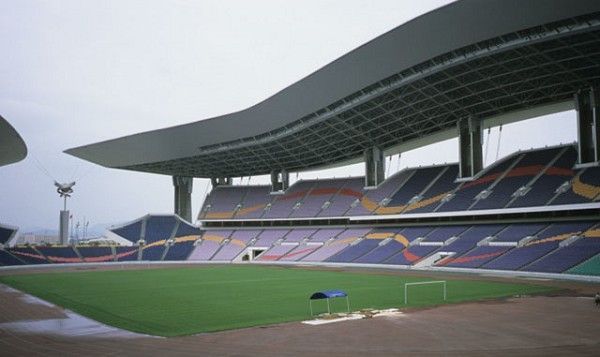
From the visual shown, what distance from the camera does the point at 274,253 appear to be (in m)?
67.5

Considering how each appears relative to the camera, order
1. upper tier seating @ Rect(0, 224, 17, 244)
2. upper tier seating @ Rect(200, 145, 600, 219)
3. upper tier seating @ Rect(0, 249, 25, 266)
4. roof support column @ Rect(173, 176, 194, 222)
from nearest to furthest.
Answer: upper tier seating @ Rect(200, 145, 600, 219), upper tier seating @ Rect(0, 249, 25, 266), upper tier seating @ Rect(0, 224, 17, 244), roof support column @ Rect(173, 176, 194, 222)

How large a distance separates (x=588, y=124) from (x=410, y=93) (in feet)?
51.9

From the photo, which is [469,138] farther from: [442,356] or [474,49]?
[442,356]

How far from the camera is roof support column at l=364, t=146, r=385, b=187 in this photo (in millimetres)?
66625

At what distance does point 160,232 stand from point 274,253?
21.2 metres

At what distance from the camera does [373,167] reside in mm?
67688

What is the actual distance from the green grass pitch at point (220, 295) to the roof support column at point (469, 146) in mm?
18259

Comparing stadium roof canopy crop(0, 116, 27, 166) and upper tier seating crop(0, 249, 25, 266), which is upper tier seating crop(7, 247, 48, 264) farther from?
stadium roof canopy crop(0, 116, 27, 166)

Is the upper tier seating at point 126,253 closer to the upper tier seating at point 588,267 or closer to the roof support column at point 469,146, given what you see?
→ the roof support column at point 469,146

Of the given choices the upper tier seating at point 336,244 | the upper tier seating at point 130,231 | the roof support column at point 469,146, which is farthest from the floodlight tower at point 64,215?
the roof support column at point 469,146

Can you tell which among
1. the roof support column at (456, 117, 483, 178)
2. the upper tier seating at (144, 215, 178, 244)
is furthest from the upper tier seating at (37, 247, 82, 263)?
the roof support column at (456, 117, 483, 178)

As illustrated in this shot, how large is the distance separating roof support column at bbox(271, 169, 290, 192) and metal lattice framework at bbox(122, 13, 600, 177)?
499 cm

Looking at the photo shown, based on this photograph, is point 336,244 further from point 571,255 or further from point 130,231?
point 130,231

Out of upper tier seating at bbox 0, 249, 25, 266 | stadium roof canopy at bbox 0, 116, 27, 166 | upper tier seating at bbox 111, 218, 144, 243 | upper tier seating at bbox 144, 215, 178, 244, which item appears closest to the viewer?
stadium roof canopy at bbox 0, 116, 27, 166
